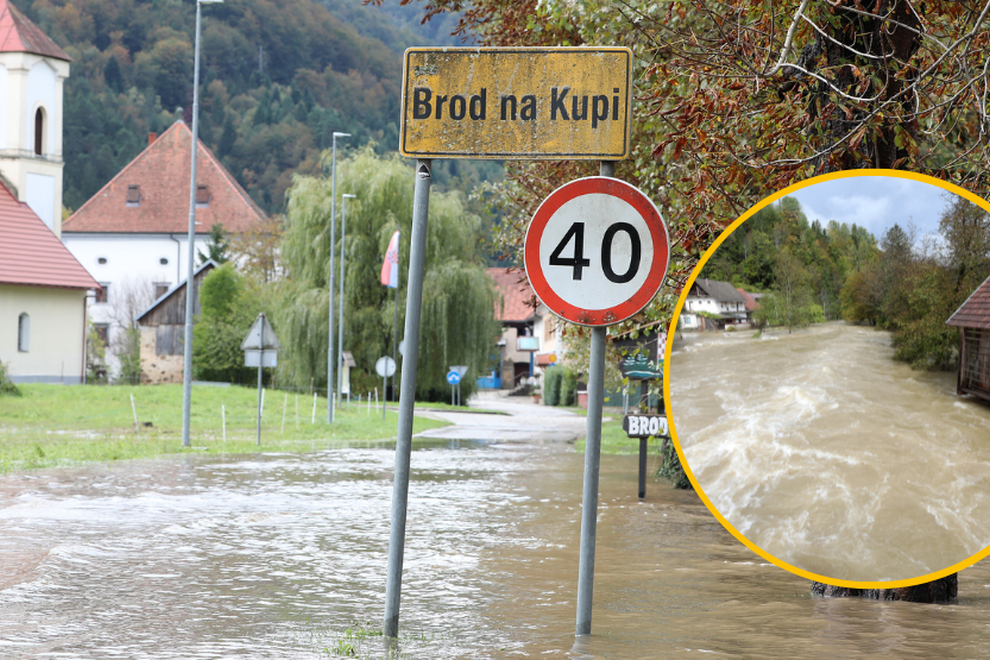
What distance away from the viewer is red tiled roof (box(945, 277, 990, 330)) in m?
4.62

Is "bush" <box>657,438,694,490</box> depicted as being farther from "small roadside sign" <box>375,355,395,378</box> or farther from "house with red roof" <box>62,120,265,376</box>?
"house with red roof" <box>62,120,265,376</box>

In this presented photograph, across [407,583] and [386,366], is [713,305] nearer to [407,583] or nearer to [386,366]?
[407,583]

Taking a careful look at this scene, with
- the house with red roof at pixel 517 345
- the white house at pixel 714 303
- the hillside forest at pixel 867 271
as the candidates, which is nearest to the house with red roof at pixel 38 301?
the white house at pixel 714 303

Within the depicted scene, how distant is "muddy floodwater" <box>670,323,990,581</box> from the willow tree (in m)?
42.3

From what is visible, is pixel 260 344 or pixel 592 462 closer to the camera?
pixel 592 462

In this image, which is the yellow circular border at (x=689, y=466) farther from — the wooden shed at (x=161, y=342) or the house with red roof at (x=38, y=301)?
the wooden shed at (x=161, y=342)

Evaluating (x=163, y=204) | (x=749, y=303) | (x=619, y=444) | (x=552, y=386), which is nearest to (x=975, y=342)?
(x=749, y=303)

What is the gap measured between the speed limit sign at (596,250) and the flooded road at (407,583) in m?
1.82

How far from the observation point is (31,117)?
2057 inches

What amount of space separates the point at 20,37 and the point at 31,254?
1120 cm

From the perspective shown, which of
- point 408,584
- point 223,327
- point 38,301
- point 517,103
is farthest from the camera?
point 223,327

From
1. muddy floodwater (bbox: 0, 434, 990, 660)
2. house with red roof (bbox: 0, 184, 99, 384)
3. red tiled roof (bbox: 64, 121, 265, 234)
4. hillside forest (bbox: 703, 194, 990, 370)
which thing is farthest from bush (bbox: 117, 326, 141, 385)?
hillside forest (bbox: 703, 194, 990, 370)

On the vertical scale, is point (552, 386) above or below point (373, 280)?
below

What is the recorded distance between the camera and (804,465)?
473 centimetres
